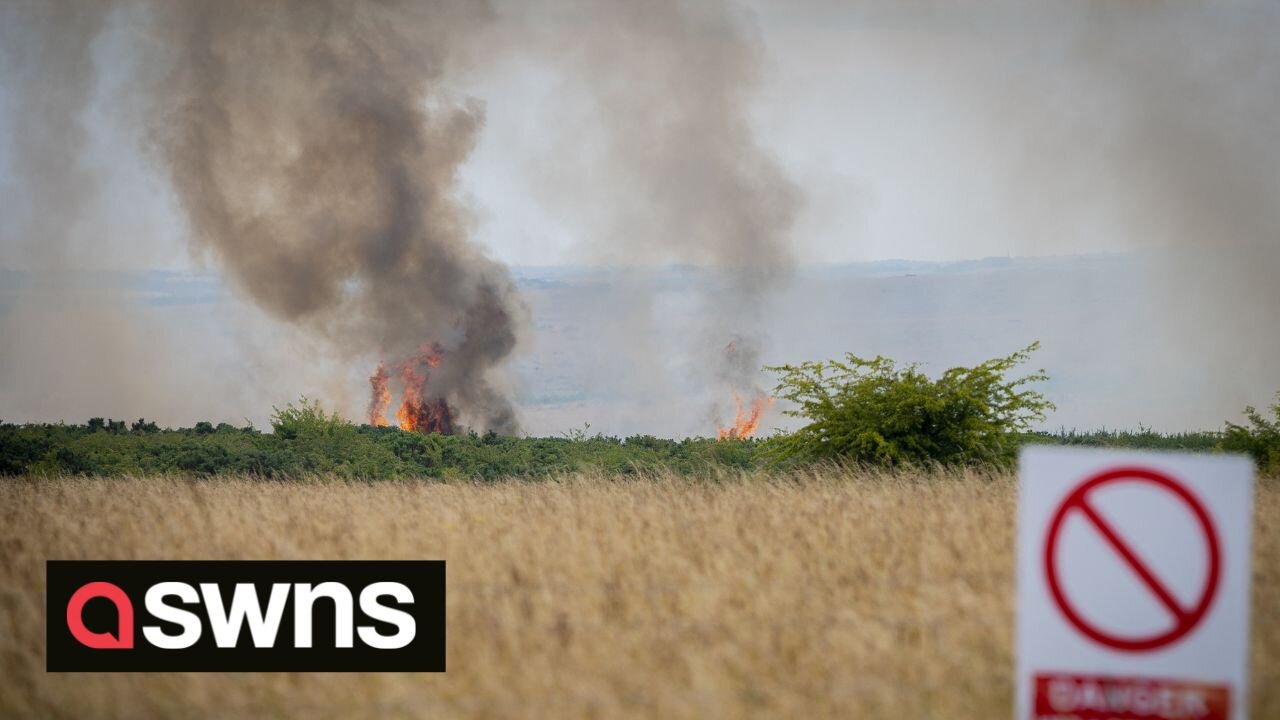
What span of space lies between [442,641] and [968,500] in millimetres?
8958

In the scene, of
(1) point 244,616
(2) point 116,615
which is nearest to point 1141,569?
(1) point 244,616

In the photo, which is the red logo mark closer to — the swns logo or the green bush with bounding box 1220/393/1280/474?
the swns logo

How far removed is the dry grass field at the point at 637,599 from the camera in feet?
29.3

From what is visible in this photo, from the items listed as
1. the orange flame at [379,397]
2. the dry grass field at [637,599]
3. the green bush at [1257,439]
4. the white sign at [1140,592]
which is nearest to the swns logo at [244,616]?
the dry grass field at [637,599]

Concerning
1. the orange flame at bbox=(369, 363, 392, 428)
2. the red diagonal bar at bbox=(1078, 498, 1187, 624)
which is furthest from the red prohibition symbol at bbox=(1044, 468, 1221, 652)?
the orange flame at bbox=(369, 363, 392, 428)

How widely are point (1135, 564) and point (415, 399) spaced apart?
53.4m

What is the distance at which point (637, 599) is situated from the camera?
10898 millimetres

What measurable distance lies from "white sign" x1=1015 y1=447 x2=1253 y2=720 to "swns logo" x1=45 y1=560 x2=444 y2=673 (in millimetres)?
5448

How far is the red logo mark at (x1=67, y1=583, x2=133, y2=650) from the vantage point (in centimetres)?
1109

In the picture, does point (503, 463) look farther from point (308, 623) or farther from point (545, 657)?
point (545, 657)

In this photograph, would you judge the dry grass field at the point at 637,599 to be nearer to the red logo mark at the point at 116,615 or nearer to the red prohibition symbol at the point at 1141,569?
the red logo mark at the point at 116,615

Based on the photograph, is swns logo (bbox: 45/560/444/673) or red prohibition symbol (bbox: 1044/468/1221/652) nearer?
red prohibition symbol (bbox: 1044/468/1221/652)

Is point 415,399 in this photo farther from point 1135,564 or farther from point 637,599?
point 1135,564

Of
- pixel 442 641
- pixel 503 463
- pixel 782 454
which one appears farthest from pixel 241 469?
pixel 442 641
